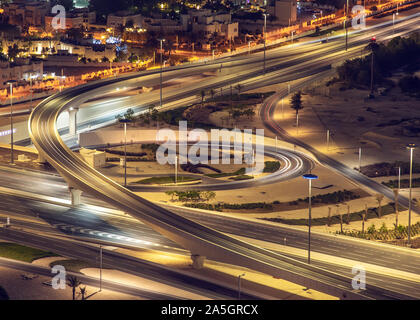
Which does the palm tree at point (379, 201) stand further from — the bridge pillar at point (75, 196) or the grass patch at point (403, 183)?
the bridge pillar at point (75, 196)

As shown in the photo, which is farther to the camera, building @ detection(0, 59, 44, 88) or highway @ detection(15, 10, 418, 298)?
building @ detection(0, 59, 44, 88)

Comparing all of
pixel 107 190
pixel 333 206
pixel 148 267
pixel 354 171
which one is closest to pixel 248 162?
pixel 354 171

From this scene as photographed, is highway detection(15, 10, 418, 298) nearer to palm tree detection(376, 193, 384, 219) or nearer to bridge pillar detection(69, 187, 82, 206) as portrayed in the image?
bridge pillar detection(69, 187, 82, 206)

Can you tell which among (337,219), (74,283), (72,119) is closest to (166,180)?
(337,219)

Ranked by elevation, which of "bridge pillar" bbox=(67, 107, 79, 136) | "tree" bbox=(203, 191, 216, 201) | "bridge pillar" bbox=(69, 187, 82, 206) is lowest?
"tree" bbox=(203, 191, 216, 201)

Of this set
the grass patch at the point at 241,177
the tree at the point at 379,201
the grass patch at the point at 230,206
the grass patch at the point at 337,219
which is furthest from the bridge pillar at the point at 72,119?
the tree at the point at 379,201

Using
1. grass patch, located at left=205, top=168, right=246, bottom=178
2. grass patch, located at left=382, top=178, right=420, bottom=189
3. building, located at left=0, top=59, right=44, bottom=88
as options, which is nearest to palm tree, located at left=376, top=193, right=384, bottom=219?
grass patch, located at left=382, top=178, right=420, bottom=189

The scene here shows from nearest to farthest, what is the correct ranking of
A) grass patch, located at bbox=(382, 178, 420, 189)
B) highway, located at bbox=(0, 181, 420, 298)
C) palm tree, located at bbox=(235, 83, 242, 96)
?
highway, located at bbox=(0, 181, 420, 298) < grass patch, located at bbox=(382, 178, 420, 189) < palm tree, located at bbox=(235, 83, 242, 96)
